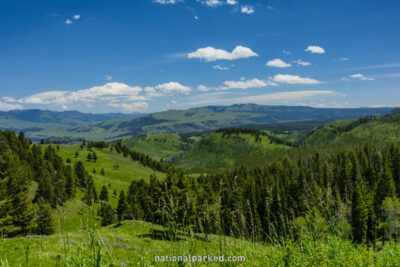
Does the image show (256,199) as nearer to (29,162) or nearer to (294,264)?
(294,264)

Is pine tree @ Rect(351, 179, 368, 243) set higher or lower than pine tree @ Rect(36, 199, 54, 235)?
lower

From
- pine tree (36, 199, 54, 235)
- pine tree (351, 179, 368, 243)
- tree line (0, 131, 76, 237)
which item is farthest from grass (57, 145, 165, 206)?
pine tree (351, 179, 368, 243)

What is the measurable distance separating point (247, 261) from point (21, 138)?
13481cm

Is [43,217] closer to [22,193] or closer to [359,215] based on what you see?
[22,193]

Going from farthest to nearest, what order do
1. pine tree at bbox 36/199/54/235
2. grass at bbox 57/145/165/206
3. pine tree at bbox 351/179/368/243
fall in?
grass at bbox 57/145/165/206
pine tree at bbox 351/179/368/243
pine tree at bbox 36/199/54/235

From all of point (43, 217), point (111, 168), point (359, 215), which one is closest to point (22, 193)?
point (43, 217)

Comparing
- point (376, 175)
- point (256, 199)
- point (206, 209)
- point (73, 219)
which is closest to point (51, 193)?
point (73, 219)

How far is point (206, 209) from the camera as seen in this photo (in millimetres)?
6625

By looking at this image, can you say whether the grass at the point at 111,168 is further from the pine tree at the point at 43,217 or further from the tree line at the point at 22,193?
the pine tree at the point at 43,217

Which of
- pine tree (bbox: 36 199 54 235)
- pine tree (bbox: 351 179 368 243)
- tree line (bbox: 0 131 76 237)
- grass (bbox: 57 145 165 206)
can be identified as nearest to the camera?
pine tree (bbox: 36 199 54 235)

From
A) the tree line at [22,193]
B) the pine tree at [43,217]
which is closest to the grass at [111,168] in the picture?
the tree line at [22,193]

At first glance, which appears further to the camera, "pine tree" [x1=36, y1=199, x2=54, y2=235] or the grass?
the grass

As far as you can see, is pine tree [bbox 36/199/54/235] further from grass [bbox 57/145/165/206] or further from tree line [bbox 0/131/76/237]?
grass [bbox 57/145/165/206]

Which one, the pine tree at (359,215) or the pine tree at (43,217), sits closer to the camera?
the pine tree at (43,217)
